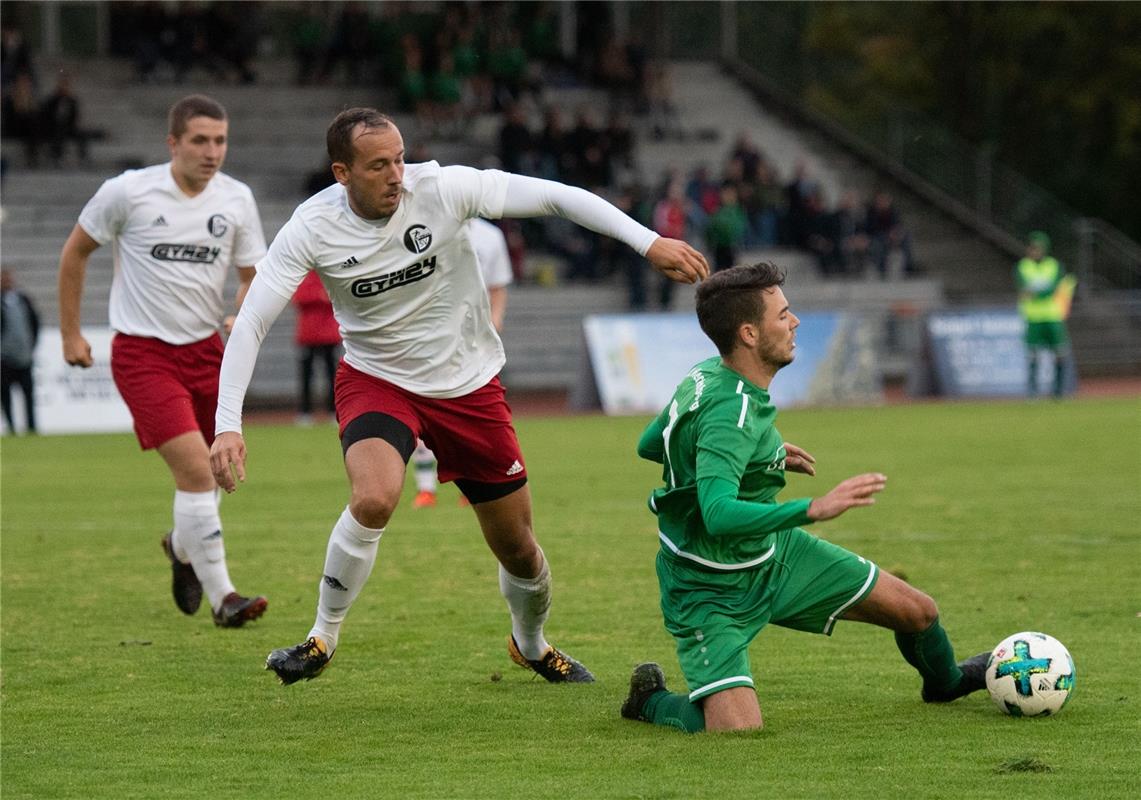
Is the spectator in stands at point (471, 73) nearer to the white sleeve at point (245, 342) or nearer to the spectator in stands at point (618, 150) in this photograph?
the spectator in stands at point (618, 150)

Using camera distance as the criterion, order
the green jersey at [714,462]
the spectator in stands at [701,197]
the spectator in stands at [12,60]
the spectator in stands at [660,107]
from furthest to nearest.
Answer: the spectator in stands at [660,107] → the spectator in stands at [701,197] → the spectator in stands at [12,60] → the green jersey at [714,462]

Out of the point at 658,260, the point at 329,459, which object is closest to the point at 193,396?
the point at 658,260

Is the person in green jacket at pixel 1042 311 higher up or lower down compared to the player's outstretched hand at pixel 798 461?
lower down

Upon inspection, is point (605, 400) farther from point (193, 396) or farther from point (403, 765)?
point (403, 765)

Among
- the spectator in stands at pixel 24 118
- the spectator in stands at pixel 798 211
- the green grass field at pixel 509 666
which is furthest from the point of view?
the spectator in stands at pixel 798 211

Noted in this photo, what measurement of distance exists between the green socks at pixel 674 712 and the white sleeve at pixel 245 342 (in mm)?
1747

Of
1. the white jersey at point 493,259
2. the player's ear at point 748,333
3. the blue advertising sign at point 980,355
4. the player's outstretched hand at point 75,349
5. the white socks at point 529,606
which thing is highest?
the player's ear at point 748,333

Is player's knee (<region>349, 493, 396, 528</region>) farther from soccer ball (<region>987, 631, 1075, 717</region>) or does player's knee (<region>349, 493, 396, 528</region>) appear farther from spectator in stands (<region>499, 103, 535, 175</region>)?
spectator in stands (<region>499, 103, 535, 175</region>)

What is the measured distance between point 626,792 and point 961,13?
127ft

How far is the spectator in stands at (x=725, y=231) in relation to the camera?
29562 millimetres

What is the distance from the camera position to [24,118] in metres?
30.8

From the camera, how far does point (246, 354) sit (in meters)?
6.25

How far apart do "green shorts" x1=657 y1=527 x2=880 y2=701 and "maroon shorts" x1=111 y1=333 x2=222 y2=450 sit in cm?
312

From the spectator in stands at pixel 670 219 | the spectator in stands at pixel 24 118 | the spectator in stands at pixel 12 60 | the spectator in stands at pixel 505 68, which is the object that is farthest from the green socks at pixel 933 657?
the spectator in stands at pixel 505 68
